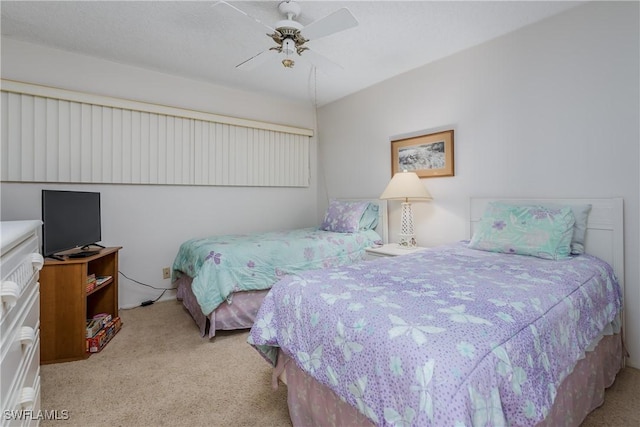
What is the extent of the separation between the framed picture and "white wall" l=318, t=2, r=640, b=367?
3.0 inches

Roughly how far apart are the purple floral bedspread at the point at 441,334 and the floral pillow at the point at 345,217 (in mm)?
1651

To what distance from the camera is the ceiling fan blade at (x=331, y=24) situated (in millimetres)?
1691

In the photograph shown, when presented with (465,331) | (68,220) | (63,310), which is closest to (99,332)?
(63,310)

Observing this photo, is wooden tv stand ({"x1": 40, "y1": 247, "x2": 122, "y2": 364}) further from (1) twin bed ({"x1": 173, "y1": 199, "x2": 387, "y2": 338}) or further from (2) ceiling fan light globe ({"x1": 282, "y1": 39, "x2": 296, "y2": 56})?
(2) ceiling fan light globe ({"x1": 282, "y1": 39, "x2": 296, "y2": 56})

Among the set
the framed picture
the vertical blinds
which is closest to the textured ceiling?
the vertical blinds

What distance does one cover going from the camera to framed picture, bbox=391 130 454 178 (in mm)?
2777

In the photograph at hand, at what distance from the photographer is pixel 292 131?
405 centimetres

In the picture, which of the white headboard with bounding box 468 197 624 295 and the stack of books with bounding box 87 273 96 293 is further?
the stack of books with bounding box 87 273 96 293

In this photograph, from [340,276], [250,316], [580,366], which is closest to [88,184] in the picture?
[250,316]

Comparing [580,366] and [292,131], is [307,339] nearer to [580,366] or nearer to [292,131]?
[580,366]

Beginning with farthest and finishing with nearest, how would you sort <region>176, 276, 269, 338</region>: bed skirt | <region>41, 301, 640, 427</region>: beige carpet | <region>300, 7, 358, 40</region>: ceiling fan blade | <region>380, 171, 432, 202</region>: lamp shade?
1. <region>380, 171, 432, 202</region>: lamp shade
2. <region>176, 276, 269, 338</region>: bed skirt
3. <region>300, 7, 358, 40</region>: ceiling fan blade
4. <region>41, 301, 640, 427</region>: beige carpet

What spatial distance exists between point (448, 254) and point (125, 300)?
3035 mm

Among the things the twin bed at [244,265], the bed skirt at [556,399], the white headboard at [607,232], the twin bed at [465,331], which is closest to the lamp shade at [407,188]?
the twin bed at [244,265]

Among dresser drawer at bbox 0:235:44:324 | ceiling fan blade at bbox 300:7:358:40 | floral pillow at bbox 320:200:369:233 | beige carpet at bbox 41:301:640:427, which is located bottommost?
beige carpet at bbox 41:301:640:427
